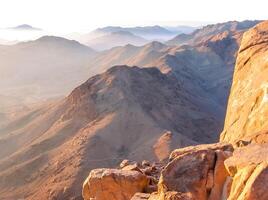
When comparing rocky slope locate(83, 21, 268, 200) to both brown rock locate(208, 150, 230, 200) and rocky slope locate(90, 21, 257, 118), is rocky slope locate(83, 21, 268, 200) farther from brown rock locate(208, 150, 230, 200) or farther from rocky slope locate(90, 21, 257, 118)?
rocky slope locate(90, 21, 257, 118)

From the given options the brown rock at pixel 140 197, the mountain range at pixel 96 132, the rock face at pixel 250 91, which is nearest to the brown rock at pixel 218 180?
the rock face at pixel 250 91

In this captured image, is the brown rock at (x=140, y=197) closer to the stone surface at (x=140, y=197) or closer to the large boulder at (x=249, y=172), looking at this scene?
the stone surface at (x=140, y=197)

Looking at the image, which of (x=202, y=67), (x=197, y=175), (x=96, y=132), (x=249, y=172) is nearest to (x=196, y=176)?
(x=197, y=175)

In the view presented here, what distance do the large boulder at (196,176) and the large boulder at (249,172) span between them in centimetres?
123

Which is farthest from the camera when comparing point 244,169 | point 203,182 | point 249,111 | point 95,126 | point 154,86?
point 154,86

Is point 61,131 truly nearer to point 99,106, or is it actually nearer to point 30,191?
point 99,106

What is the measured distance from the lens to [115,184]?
24.7m

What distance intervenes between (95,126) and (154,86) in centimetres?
2046

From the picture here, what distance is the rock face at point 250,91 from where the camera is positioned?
2209cm

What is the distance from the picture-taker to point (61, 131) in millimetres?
84000

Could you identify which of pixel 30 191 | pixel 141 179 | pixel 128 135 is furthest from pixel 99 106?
pixel 141 179

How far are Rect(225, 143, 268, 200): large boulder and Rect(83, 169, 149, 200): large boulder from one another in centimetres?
862

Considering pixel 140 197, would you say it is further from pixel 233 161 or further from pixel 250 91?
pixel 250 91

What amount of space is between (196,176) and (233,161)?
1998 millimetres
